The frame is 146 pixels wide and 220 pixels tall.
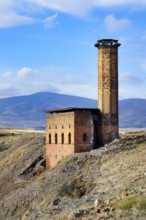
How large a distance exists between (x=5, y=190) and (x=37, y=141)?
1296 centimetres

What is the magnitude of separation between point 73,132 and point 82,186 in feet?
36.0

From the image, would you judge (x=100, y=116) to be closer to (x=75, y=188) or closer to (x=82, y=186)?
(x=75, y=188)

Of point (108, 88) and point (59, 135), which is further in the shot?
point (59, 135)

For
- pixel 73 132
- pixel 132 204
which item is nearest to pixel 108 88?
pixel 73 132

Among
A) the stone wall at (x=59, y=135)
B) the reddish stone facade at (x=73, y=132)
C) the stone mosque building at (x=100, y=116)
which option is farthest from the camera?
the stone wall at (x=59, y=135)

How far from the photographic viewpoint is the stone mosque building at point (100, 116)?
41.4m

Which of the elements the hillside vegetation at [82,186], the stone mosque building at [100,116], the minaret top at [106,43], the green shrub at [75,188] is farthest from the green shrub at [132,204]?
the minaret top at [106,43]

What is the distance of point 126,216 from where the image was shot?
1856cm

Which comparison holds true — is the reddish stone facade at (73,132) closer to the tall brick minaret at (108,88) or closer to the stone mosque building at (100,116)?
the stone mosque building at (100,116)

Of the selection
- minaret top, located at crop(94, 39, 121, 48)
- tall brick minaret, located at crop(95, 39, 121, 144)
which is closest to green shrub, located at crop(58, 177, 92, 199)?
tall brick minaret, located at crop(95, 39, 121, 144)

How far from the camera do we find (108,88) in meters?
42.4

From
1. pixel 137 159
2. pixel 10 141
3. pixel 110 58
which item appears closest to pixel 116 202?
pixel 137 159

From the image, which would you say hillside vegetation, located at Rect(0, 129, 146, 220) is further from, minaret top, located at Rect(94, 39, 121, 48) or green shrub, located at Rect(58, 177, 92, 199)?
minaret top, located at Rect(94, 39, 121, 48)

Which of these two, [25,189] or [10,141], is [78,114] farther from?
[10,141]
